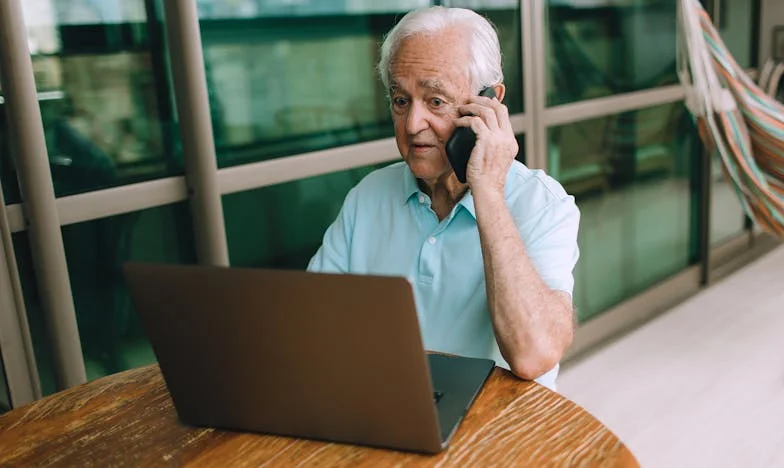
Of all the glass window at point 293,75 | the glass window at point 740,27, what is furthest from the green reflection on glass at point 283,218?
the glass window at point 740,27

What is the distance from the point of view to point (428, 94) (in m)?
1.41

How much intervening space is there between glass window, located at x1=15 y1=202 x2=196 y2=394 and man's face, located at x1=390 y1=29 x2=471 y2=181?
2.34 feet

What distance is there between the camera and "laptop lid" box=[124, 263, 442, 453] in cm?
81

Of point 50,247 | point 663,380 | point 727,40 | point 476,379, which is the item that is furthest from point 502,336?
point 727,40

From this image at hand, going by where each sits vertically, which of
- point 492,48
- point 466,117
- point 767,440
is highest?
point 492,48

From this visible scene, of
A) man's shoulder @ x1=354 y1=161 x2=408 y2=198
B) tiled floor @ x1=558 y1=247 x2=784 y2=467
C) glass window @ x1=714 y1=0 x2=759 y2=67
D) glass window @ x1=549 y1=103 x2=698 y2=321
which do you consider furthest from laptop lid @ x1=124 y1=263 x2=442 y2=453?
glass window @ x1=714 y1=0 x2=759 y2=67

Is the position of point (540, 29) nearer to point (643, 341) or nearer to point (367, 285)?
point (643, 341)

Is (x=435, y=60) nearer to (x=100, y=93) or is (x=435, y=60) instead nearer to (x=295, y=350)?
(x=295, y=350)

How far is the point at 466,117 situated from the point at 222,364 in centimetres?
70

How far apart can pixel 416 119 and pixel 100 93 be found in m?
0.79

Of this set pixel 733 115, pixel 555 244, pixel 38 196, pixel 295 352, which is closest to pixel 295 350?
pixel 295 352

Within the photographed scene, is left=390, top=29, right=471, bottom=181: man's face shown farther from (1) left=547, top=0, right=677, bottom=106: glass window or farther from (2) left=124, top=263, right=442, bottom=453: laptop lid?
(1) left=547, top=0, right=677, bottom=106: glass window

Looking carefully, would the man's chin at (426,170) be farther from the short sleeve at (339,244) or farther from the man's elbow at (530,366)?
the man's elbow at (530,366)

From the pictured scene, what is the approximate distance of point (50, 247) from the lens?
1604mm
